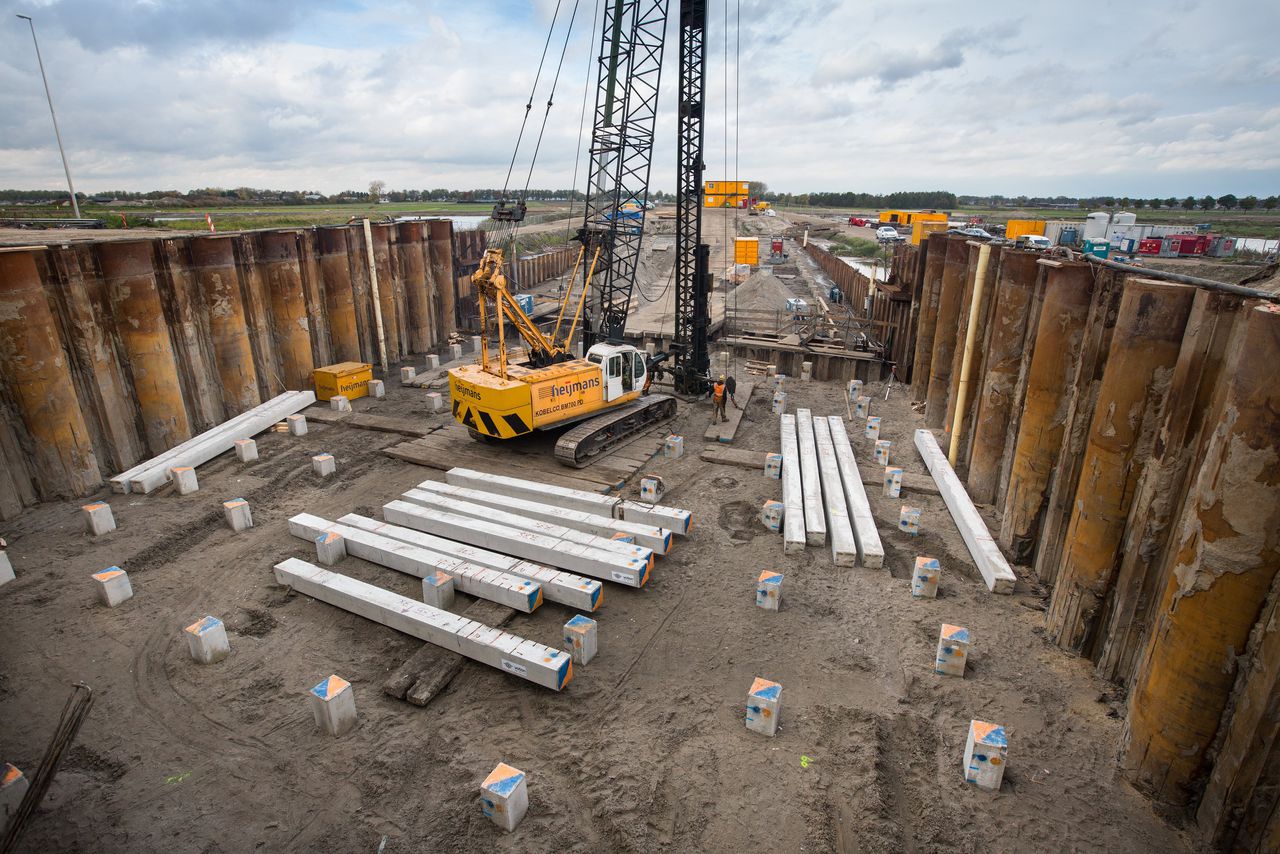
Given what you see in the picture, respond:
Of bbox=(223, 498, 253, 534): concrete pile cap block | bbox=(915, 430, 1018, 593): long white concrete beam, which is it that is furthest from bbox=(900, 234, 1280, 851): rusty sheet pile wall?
bbox=(223, 498, 253, 534): concrete pile cap block

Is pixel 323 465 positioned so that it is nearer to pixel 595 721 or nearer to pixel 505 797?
pixel 595 721

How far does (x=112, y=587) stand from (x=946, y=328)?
58.2 feet

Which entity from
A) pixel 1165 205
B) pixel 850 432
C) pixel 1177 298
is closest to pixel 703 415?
pixel 850 432

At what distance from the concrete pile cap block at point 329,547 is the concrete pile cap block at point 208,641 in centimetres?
203

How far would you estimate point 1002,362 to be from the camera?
1179 centimetres

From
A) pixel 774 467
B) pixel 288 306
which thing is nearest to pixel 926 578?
pixel 774 467

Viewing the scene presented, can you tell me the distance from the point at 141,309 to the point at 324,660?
10.6 m

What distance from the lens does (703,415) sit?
1817cm

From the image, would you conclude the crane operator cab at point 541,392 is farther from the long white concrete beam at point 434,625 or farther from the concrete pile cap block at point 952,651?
the concrete pile cap block at point 952,651

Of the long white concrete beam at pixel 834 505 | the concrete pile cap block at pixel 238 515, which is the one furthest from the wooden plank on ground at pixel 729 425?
the concrete pile cap block at pixel 238 515

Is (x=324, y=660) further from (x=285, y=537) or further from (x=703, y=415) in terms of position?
(x=703, y=415)

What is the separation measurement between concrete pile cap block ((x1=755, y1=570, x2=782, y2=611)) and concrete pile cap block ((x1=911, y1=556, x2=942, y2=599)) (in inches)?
83.5

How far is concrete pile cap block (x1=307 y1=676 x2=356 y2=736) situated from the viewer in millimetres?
6840

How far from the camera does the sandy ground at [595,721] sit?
19.5 feet
